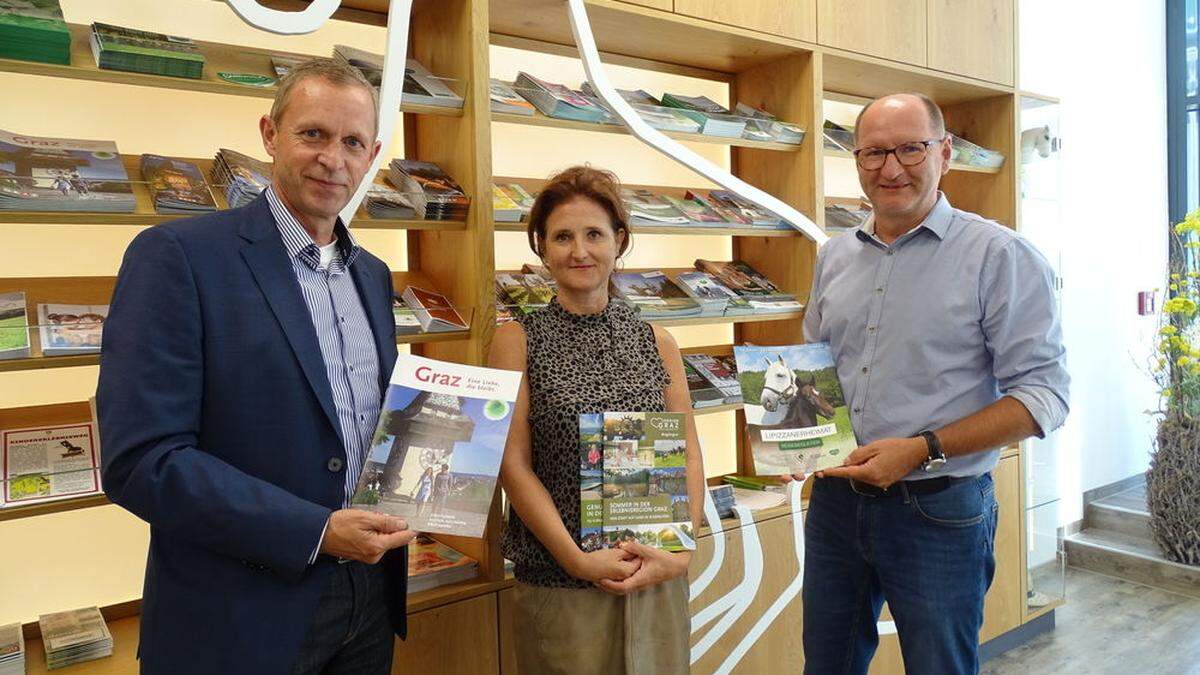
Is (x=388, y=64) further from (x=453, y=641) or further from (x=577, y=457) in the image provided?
(x=453, y=641)

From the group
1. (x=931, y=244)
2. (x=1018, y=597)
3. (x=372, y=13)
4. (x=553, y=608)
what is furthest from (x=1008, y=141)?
(x=553, y=608)

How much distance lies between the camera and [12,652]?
2078 millimetres

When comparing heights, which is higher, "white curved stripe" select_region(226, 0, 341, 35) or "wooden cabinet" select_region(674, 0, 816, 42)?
"wooden cabinet" select_region(674, 0, 816, 42)

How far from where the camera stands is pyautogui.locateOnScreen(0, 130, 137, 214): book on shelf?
1983 millimetres

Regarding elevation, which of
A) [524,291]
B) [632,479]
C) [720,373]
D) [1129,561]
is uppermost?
[524,291]

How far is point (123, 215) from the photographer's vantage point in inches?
82.4

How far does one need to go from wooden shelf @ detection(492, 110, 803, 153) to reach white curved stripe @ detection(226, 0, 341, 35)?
611mm

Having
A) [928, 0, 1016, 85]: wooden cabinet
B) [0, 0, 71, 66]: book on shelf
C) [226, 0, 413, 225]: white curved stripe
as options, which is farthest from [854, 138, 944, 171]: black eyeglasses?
[928, 0, 1016, 85]: wooden cabinet

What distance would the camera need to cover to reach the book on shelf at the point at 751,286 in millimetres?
3433

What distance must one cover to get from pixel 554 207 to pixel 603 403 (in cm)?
49

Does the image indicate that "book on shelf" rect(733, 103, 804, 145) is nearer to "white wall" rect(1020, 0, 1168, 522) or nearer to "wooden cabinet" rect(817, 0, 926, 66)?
"wooden cabinet" rect(817, 0, 926, 66)

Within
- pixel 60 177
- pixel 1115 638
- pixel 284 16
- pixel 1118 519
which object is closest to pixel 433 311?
pixel 284 16

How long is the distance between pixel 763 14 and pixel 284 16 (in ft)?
6.06

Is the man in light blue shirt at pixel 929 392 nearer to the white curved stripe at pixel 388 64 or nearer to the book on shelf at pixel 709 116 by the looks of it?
the book on shelf at pixel 709 116
